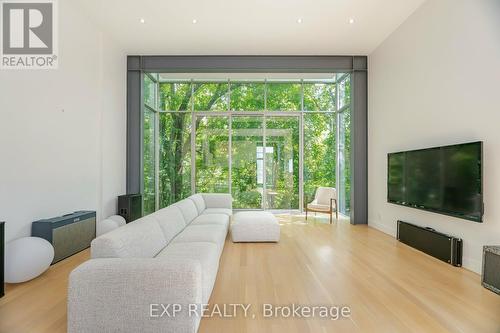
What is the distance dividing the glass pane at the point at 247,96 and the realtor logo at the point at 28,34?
12.6 feet

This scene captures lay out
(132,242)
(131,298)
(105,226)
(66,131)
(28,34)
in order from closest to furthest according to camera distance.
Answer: (131,298) < (132,242) < (28,34) < (66,131) < (105,226)

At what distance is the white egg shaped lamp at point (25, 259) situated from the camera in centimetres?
249

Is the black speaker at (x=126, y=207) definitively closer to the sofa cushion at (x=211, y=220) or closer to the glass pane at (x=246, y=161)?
the sofa cushion at (x=211, y=220)

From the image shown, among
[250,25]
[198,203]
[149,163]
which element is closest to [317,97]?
[250,25]

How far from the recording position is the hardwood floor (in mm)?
1941

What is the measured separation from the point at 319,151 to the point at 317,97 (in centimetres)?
137

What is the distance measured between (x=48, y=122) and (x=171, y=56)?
3055 millimetres

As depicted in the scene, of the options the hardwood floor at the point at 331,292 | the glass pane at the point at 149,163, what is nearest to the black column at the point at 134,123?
the glass pane at the point at 149,163

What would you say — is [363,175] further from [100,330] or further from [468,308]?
[100,330]

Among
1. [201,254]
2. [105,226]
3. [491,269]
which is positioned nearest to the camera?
[201,254]

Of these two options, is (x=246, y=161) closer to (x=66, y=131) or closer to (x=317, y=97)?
(x=317, y=97)

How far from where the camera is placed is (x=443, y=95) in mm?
3453

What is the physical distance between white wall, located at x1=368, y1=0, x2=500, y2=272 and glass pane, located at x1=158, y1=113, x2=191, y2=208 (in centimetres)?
431

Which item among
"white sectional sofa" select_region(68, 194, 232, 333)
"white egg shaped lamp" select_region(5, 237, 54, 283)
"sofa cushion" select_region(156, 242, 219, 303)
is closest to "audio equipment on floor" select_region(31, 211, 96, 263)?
"white egg shaped lamp" select_region(5, 237, 54, 283)
